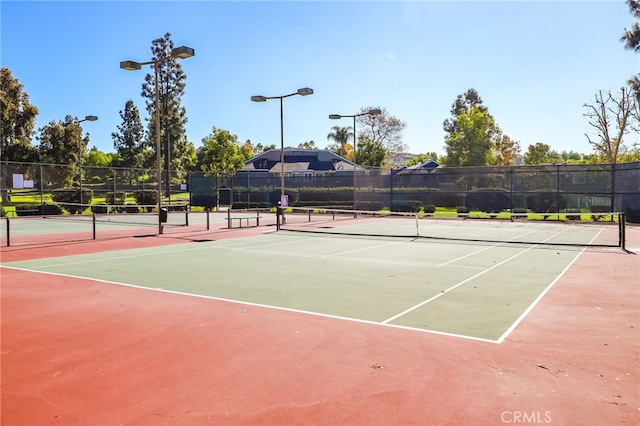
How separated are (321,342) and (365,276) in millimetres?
4081

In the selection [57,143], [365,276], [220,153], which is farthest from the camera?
[220,153]

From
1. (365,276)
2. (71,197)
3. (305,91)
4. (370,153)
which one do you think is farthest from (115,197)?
(370,153)

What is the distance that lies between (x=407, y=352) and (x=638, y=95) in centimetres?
2897

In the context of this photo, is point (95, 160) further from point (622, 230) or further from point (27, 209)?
point (622, 230)

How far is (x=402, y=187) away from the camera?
3322cm

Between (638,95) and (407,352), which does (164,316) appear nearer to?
(407,352)

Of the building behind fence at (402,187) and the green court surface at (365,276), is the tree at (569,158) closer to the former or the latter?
the building behind fence at (402,187)

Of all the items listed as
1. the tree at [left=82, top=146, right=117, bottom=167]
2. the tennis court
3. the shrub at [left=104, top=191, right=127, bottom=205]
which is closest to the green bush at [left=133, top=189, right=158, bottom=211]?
the shrub at [left=104, top=191, right=127, bottom=205]

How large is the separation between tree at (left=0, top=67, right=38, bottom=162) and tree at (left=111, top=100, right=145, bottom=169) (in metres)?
25.9

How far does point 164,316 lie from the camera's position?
6.47m

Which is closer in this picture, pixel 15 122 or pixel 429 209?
pixel 429 209

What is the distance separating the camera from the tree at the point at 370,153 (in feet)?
199

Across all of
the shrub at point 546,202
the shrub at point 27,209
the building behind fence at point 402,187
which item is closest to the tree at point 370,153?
the building behind fence at point 402,187

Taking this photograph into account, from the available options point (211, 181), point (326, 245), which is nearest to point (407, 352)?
point (326, 245)
